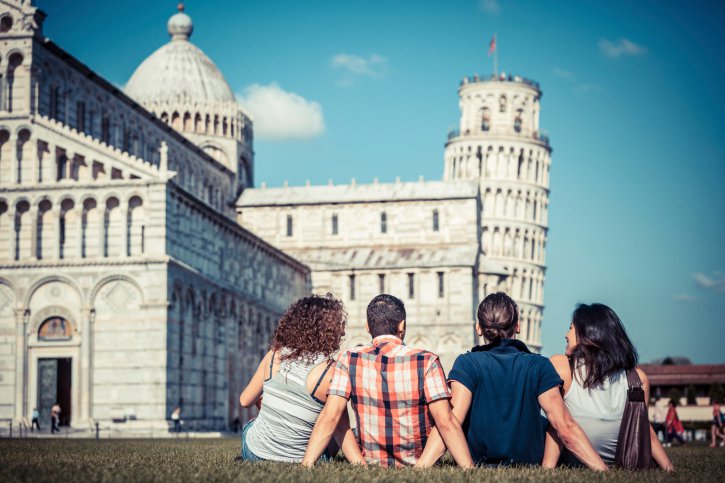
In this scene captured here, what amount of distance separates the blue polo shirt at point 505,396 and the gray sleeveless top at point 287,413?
1.44m

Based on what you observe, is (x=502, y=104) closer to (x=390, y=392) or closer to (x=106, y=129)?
(x=106, y=129)

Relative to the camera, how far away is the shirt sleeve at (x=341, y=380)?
10680 mm

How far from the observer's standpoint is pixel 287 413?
11.3 m

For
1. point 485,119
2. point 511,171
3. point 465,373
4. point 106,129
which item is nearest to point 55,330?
point 106,129

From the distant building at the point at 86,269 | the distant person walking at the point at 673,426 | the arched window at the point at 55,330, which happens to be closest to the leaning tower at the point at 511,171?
the distant building at the point at 86,269

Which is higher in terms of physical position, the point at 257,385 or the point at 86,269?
the point at 86,269

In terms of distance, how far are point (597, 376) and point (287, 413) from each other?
9.93 feet

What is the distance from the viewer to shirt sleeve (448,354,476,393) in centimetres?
1084

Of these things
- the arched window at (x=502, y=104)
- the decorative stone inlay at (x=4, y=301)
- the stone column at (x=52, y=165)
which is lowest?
the decorative stone inlay at (x=4, y=301)

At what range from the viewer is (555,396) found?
10.5 meters

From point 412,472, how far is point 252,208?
238 feet

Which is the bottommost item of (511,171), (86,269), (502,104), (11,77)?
(86,269)

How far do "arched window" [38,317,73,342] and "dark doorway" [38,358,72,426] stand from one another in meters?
0.90

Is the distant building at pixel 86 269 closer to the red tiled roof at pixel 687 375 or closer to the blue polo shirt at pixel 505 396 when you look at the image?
the blue polo shirt at pixel 505 396
